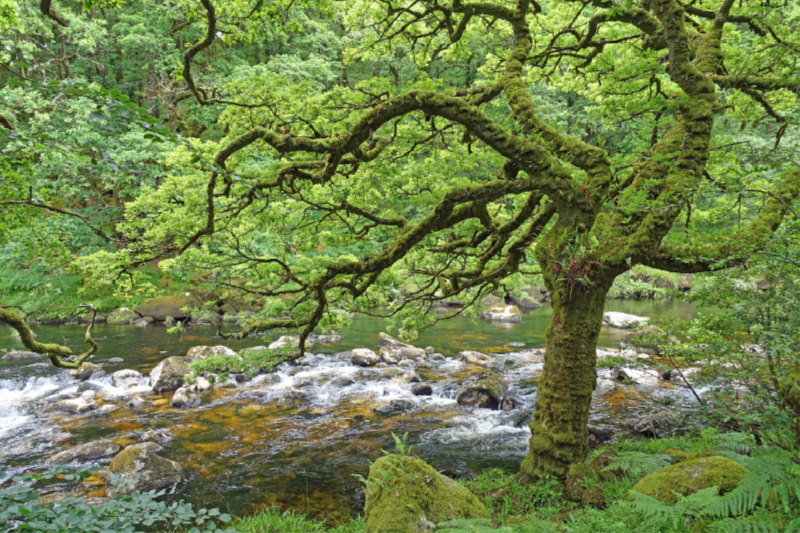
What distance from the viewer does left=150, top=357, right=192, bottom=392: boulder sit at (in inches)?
441

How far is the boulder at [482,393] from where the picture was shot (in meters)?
10.0

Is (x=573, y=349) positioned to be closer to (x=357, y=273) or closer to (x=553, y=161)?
(x=553, y=161)

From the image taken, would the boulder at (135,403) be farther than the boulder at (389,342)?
No

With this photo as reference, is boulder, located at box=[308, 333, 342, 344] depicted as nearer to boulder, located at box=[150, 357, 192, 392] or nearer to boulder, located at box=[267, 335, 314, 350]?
boulder, located at box=[267, 335, 314, 350]

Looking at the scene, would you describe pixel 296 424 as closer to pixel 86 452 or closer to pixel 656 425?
pixel 86 452

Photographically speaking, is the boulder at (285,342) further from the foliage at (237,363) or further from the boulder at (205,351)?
the boulder at (205,351)

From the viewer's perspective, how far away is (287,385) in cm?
1201

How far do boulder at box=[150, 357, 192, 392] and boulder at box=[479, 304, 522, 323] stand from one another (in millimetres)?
14275

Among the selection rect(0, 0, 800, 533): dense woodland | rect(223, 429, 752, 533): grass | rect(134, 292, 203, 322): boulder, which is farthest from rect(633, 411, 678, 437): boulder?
rect(134, 292, 203, 322): boulder

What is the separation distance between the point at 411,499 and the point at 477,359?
33.4 ft

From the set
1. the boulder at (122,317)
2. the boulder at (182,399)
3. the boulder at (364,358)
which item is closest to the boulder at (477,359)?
the boulder at (364,358)

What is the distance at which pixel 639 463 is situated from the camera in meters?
4.96

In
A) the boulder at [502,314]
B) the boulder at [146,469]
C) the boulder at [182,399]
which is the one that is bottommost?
the boulder at [182,399]

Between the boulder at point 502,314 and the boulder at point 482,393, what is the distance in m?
11.0
